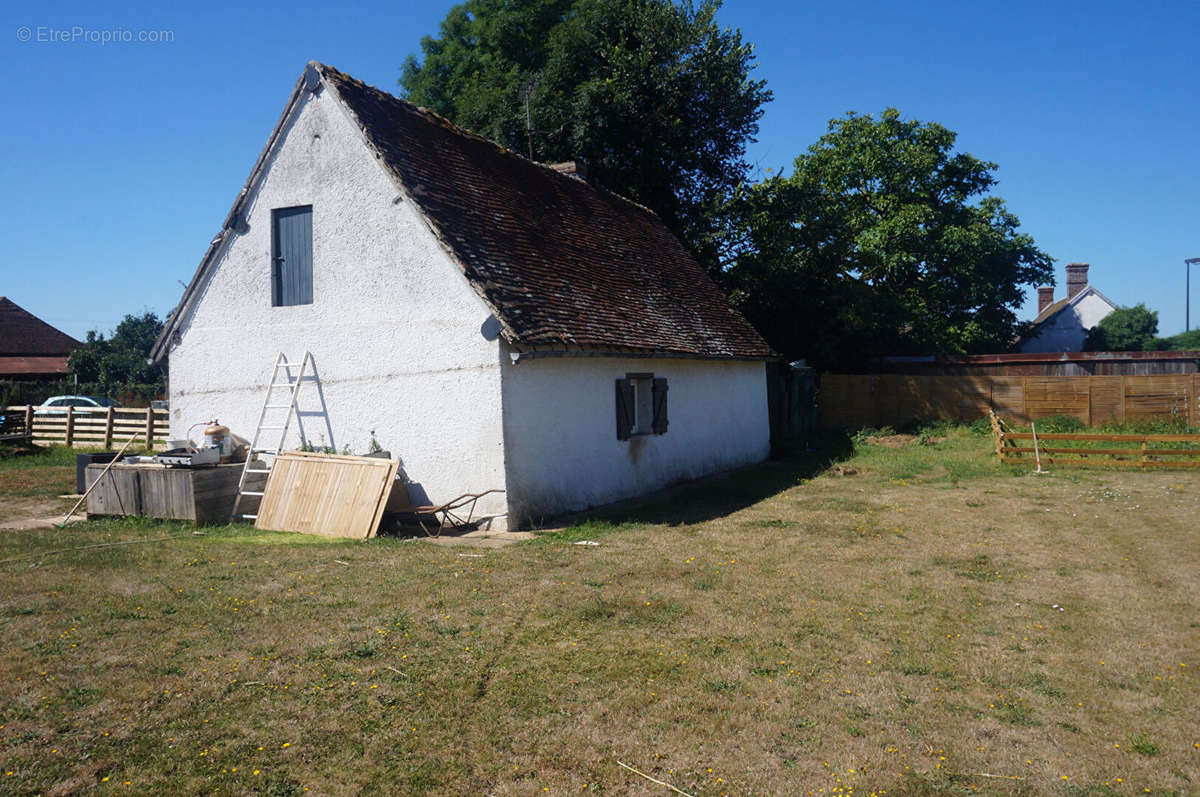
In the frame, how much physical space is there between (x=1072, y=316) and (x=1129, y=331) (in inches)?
144

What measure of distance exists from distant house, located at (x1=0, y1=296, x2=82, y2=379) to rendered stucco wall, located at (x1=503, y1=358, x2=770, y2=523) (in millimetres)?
38956

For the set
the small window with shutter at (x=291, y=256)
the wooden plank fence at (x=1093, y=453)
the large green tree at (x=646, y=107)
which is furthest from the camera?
the large green tree at (x=646, y=107)

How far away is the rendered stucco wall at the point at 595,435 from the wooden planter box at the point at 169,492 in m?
4.61

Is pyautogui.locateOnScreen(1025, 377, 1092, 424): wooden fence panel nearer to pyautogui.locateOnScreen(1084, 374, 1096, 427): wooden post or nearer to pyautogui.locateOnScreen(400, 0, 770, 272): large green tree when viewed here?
pyautogui.locateOnScreen(1084, 374, 1096, 427): wooden post

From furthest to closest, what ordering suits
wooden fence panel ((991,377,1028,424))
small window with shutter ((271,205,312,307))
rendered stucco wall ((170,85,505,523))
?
1. wooden fence panel ((991,377,1028,424))
2. small window with shutter ((271,205,312,307))
3. rendered stucco wall ((170,85,505,523))

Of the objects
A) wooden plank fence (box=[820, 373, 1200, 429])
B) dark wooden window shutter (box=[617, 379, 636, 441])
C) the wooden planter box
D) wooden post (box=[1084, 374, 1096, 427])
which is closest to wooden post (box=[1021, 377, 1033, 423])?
wooden plank fence (box=[820, 373, 1200, 429])

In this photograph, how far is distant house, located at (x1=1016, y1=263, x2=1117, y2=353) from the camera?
46.8 meters

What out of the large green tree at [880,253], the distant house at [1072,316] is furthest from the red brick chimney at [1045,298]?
the large green tree at [880,253]

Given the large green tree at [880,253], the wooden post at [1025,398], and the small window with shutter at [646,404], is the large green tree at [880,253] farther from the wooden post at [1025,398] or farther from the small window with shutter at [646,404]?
the small window with shutter at [646,404]

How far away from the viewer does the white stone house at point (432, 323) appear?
11.7 meters

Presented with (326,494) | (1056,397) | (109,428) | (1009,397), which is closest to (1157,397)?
(1056,397)

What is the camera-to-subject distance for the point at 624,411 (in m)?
13.8

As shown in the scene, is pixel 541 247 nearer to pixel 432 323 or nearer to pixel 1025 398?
pixel 432 323

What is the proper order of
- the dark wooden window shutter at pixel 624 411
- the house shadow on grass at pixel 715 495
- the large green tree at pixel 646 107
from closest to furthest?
the house shadow on grass at pixel 715 495
the dark wooden window shutter at pixel 624 411
the large green tree at pixel 646 107
